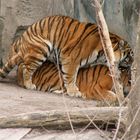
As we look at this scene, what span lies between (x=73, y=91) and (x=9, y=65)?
41.4 inches

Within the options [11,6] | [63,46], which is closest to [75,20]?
[63,46]

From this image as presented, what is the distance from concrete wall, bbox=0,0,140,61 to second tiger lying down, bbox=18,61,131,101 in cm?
73

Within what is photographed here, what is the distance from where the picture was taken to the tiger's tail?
9.36m

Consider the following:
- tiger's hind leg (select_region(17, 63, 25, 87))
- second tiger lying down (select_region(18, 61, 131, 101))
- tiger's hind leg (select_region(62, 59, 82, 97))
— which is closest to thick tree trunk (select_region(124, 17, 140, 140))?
second tiger lying down (select_region(18, 61, 131, 101))

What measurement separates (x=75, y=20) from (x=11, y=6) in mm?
1121

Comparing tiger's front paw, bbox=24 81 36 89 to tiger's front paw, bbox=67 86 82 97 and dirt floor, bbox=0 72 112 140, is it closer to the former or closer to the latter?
dirt floor, bbox=0 72 112 140

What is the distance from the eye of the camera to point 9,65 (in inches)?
368

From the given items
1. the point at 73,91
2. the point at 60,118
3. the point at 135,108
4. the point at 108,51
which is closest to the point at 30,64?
the point at 73,91

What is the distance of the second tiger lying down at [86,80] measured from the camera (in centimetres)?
896

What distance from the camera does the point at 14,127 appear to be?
6.12 meters

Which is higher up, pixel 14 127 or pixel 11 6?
pixel 11 6

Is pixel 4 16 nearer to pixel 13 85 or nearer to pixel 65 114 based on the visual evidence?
pixel 13 85

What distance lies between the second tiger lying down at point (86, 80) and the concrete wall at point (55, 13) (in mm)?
728

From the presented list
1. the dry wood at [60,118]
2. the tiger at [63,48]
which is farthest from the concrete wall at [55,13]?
the dry wood at [60,118]
